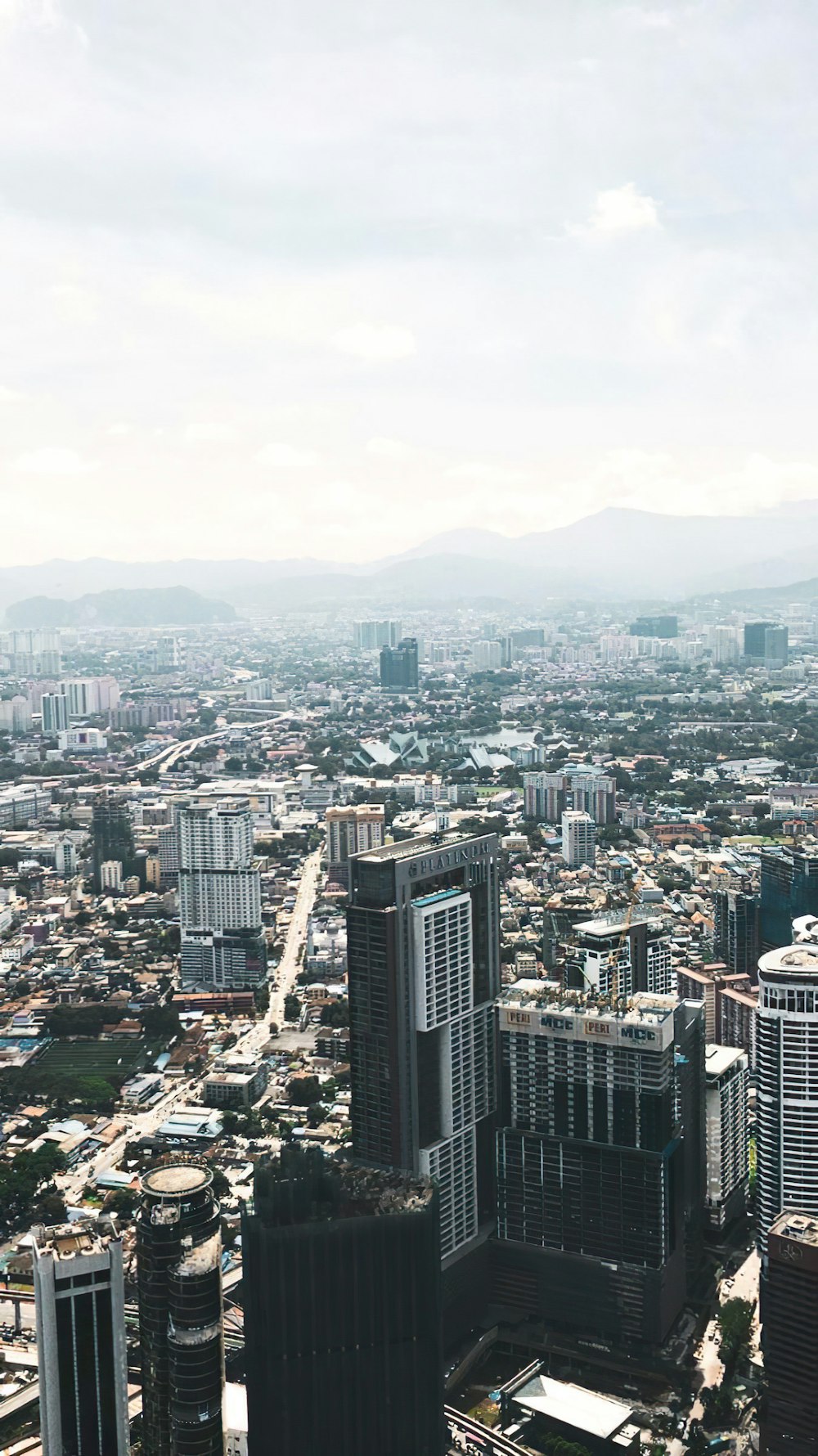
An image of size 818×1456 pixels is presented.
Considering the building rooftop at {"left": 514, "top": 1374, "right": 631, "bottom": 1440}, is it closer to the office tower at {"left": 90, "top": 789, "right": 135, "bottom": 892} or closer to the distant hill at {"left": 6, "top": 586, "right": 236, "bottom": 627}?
the office tower at {"left": 90, "top": 789, "right": 135, "bottom": 892}

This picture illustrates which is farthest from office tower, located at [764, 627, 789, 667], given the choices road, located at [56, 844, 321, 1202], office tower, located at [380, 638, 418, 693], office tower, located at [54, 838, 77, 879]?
office tower, located at [54, 838, 77, 879]

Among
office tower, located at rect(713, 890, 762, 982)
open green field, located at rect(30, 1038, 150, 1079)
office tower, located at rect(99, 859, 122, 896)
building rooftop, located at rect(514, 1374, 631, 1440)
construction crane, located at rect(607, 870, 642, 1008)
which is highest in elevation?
construction crane, located at rect(607, 870, 642, 1008)

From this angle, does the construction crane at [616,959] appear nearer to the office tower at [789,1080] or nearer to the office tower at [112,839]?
the office tower at [789,1080]

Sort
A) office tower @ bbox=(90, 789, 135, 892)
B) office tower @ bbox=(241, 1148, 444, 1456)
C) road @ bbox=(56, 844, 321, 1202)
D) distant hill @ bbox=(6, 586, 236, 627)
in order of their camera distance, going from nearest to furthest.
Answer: office tower @ bbox=(241, 1148, 444, 1456) < road @ bbox=(56, 844, 321, 1202) < office tower @ bbox=(90, 789, 135, 892) < distant hill @ bbox=(6, 586, 236, 627)

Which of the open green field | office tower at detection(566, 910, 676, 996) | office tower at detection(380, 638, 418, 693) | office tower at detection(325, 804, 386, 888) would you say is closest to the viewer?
office tower at detection(566, 910, 676, 996)

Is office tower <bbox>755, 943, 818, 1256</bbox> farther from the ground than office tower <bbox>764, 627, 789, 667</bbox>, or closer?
closer

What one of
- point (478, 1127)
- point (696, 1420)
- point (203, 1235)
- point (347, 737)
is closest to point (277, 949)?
point (478, 1127)

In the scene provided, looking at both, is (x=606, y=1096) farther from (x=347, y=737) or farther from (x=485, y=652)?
(x=485, y=652)

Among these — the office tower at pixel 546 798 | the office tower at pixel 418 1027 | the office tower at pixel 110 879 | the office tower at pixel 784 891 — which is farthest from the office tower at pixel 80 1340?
the office tower at pixel 546 798
